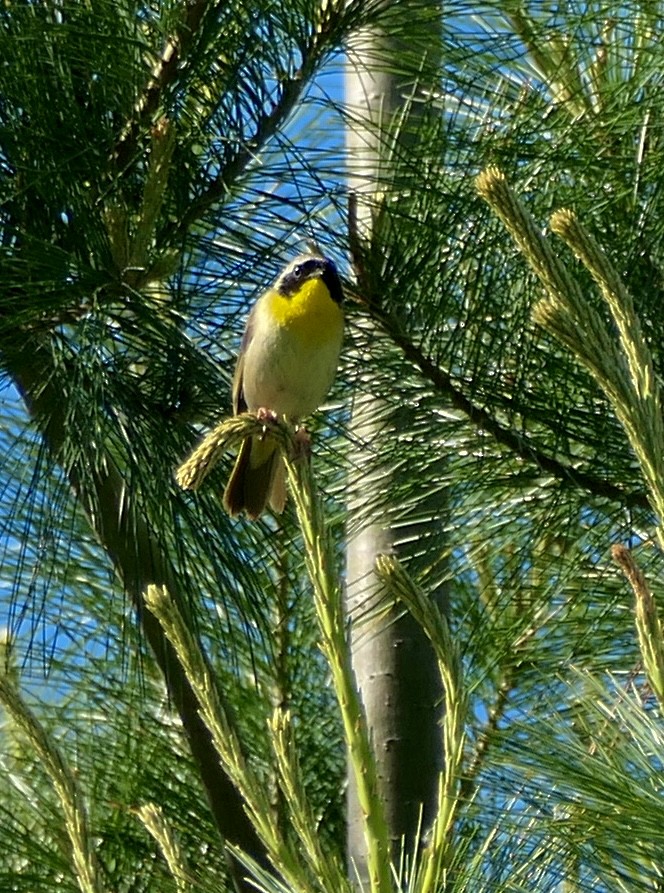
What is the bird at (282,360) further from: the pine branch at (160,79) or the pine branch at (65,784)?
the pine branch at (65,784)


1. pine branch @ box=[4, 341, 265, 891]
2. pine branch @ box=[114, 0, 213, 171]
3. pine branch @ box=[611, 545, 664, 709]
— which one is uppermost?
pine branch @ box=[114, 0, 213, 171]

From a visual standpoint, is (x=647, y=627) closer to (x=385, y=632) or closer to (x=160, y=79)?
(x=160, y=79)

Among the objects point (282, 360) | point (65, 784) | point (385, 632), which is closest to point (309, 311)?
point (282, 360)

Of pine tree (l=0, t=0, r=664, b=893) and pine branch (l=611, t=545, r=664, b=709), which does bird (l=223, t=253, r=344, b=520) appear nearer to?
pine tree (l=0, t=0, r=664, b=893)

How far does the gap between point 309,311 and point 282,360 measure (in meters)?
0.21

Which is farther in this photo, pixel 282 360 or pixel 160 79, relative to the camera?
pixel 282 360

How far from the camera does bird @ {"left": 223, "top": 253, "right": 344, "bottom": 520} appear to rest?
2205 mm

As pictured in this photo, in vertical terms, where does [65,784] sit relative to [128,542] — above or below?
below

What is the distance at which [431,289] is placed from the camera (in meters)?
2.17

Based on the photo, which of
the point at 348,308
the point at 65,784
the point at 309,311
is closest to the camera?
the point at 65,784

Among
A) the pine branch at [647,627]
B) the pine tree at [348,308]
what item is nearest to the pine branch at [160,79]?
the pine tree at [348,308]

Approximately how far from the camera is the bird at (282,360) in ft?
7.23

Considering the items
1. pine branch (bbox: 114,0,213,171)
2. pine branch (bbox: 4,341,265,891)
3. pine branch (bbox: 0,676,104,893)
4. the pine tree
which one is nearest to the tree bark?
the pine tree

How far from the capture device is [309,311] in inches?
95.0
